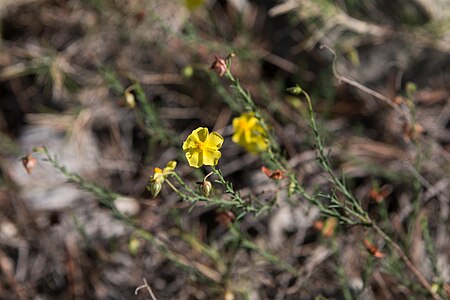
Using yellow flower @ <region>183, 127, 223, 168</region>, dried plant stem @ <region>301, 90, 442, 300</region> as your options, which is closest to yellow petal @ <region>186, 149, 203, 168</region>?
yellow flower @ <region>183, 127, 223, 168</region>

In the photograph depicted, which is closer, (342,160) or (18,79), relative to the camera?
(342,160)

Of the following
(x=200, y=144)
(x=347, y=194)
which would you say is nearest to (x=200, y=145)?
(x=200, y=144)

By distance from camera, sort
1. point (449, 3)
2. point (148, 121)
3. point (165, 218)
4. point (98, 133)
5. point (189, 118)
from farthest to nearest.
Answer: point (98, 133)
point (189, 118)
point (165, 218)
point (449, 3)
point (148, 121)

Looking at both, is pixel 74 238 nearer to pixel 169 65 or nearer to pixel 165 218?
pixel 165 218

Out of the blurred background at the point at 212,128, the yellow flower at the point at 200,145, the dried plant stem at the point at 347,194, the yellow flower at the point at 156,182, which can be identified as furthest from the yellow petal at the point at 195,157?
the blurred background at the point at 212,128

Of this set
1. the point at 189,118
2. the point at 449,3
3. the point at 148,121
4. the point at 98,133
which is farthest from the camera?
the point at 98,133

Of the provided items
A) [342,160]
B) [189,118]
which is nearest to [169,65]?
[189,118]

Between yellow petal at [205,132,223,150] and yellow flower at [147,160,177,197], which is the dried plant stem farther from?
yellow flower at [147,160,177,197]
